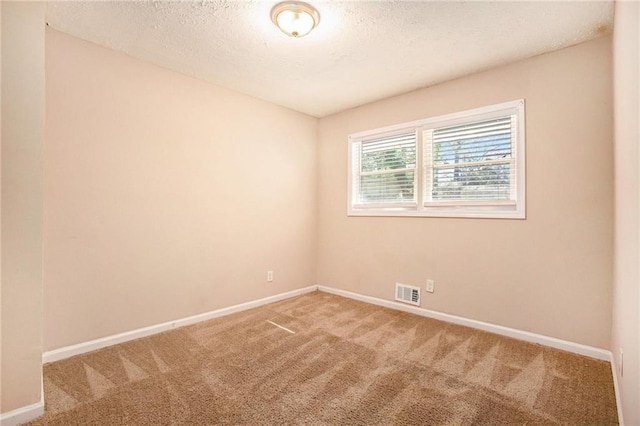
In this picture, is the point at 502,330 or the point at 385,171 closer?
the point at 502,330

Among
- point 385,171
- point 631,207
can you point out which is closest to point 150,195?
point 385,171

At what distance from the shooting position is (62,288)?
2340 mm

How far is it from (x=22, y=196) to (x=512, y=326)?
3.77 m

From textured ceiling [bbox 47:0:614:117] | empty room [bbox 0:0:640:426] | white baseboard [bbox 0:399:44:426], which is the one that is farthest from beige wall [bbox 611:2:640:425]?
white baseboard [bbox 0:399:44:426]

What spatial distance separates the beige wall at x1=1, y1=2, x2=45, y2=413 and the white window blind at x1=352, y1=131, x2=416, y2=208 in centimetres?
318

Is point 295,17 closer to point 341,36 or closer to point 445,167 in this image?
point 341,36

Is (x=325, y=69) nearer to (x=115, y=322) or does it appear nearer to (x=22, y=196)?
(x=22, y=196)

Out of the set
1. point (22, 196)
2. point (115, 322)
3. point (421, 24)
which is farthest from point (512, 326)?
point (22, 196)

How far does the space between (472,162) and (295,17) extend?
7.00 feet

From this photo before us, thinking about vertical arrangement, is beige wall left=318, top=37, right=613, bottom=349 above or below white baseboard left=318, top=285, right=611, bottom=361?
above

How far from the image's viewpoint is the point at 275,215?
3918 mm

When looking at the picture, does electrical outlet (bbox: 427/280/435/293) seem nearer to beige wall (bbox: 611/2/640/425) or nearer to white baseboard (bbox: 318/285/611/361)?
white baseboard (bbox: 318/285/611/361)

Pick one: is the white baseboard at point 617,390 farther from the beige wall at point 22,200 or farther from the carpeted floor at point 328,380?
the beige wall at point 22,200

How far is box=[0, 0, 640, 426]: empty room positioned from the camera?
1.68 metres
